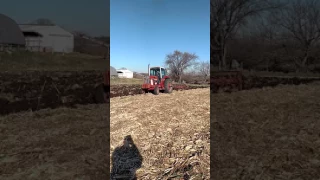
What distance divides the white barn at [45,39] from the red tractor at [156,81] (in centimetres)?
453

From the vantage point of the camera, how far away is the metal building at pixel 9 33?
3395 millimetres

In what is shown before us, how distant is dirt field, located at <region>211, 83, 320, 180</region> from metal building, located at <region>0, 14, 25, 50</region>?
10.7 feet

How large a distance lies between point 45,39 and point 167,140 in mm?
2685

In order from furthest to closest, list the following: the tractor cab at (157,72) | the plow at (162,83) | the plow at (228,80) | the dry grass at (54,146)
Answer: the tractor cab at (157,72), the plow at (228,80), the plow at (162,83), the dry grass at (54,146)

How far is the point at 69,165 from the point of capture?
7.98ft

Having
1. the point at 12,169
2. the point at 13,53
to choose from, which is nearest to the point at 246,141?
the point at 12,169

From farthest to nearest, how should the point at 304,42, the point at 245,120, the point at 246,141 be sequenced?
1. the point at 304,42
2. the point at 245,120
3. the point at 246,141

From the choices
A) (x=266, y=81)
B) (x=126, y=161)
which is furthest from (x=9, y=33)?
(x=266, y=81)

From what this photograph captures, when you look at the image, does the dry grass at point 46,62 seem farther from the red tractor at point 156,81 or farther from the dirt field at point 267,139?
the red tractor at point 156,81

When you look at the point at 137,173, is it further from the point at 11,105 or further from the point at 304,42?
the point at 304,42

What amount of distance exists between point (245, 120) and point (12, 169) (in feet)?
10.8

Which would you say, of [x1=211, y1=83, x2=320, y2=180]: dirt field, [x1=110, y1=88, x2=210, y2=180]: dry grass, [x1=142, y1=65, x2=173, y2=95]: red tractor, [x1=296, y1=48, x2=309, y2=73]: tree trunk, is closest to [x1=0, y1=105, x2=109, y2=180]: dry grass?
[x1=110, y1=88, x2=210, y2=180]: dry grass

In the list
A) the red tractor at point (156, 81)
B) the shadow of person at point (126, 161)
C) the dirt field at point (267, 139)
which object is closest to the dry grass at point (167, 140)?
the shadow of person at point (126, 161)

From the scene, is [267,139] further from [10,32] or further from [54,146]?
[10,32]
